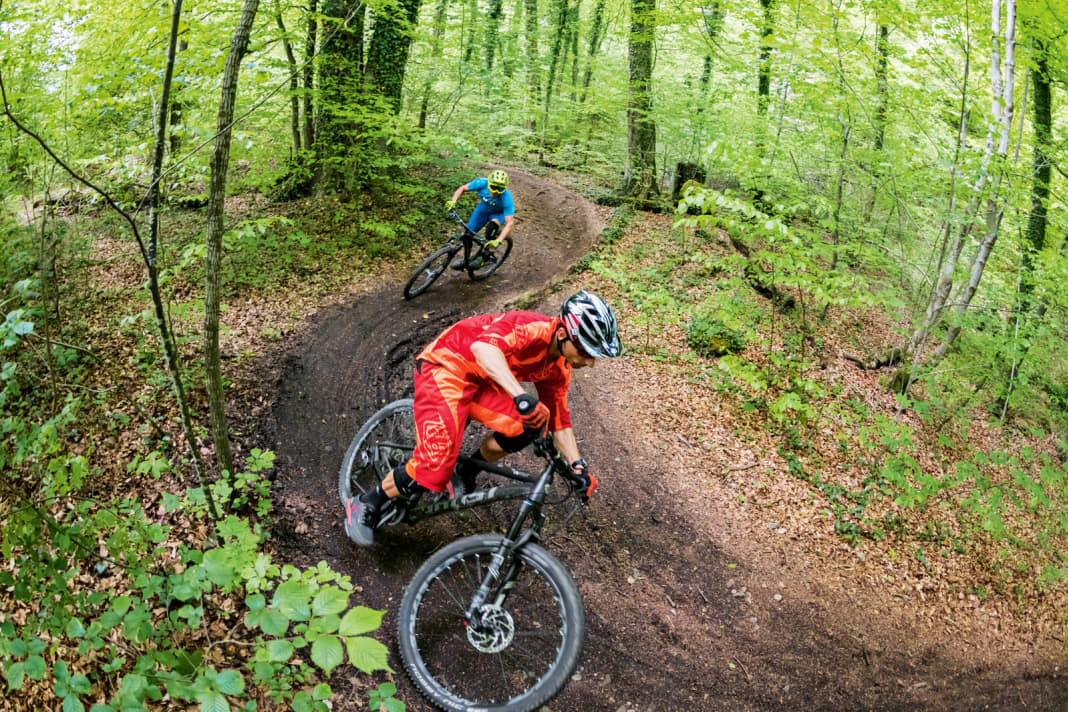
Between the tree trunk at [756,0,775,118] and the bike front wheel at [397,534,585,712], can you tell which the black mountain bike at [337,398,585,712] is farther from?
the tree trunk at [756,0,775,118]

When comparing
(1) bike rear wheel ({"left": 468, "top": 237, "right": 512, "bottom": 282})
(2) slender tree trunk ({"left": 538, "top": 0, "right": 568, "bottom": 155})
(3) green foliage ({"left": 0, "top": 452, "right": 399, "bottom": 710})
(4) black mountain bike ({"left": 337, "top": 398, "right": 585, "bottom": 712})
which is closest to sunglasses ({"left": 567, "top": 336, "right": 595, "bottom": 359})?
(4) black mountain bike ({"left": 337, "top": 398, "right": 585, "bottom": 712})

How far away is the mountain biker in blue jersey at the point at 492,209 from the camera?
9.19 metres

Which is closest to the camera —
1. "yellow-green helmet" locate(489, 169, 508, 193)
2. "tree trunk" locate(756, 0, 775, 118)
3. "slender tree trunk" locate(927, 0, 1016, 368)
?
"slender tree trunk" locate(927, 0, 1016, 368)

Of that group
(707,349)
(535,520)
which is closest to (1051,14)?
(707,349)

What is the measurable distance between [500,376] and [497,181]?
6236 millimetres

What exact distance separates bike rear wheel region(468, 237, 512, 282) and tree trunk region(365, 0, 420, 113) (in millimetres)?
3162

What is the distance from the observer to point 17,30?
23.2 feet

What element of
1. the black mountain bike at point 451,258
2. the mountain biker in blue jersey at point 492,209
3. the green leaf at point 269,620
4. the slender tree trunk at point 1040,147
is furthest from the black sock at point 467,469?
the slender tree trunk at point 1040,147

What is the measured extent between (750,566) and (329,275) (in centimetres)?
790

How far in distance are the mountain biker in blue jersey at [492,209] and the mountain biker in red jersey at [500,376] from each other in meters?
5.64

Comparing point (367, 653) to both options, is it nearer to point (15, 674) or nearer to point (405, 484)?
point (15, 674)

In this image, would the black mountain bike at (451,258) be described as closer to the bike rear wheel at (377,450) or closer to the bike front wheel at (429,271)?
the bike front wheel at (429,271)

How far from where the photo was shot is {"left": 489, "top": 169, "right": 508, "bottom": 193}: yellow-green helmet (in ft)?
29.7

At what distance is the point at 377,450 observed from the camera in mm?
5082
